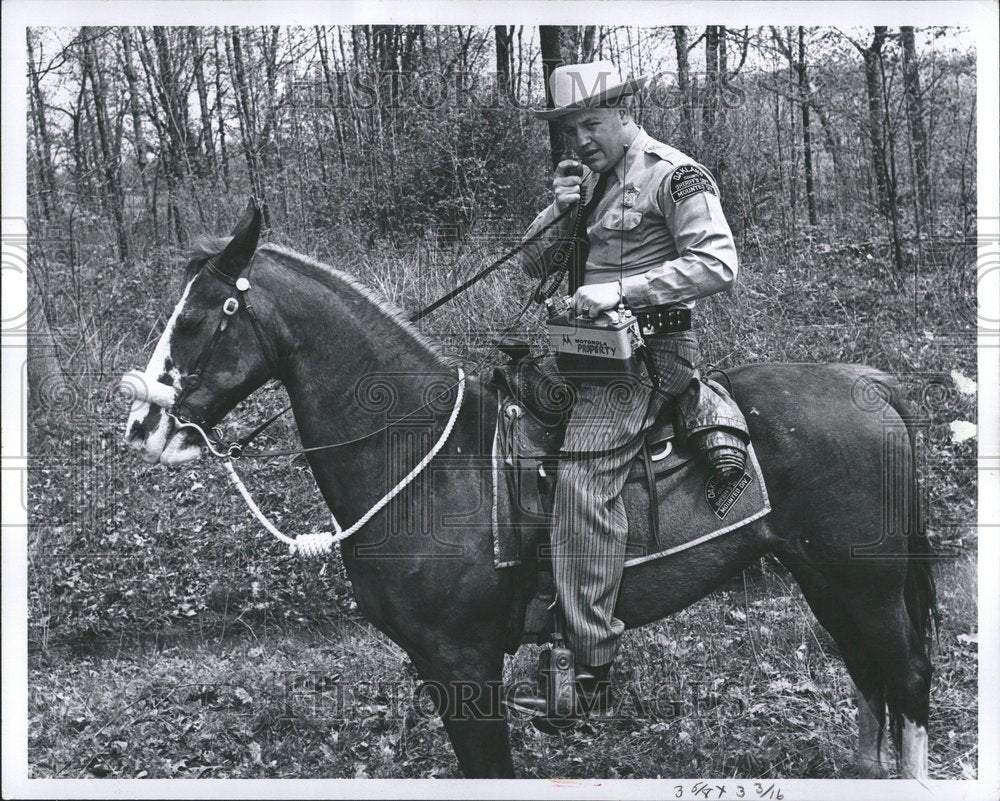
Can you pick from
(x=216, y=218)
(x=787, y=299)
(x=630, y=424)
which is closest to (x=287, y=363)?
(x=630, y=424)

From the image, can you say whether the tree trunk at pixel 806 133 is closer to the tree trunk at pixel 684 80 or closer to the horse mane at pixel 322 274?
the tree trunk at pixel 684 80

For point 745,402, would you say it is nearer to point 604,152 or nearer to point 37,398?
point 604,152

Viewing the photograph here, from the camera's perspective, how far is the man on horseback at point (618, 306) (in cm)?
412

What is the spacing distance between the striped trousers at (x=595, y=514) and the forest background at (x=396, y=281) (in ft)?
5.17

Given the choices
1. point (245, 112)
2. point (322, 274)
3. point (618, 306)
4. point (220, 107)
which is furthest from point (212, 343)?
point (220, 107)

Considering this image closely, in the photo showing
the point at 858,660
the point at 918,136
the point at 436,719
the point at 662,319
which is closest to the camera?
the point at 662,319

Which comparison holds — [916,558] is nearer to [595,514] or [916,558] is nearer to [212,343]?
[595,514]

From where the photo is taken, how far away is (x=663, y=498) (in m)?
4.33

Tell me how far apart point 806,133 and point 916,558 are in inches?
107

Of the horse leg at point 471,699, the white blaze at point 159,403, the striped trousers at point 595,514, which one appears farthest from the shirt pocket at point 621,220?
the horse leg at point 471,699

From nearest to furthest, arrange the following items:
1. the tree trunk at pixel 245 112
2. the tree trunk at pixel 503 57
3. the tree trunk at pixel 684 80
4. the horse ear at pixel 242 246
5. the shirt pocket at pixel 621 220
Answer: the horse ear at pixel 242 246
the shirt pocket at pixel 621 220
the tree trunk at pixel 503 57
the tree trunk at pixel 684 80
the tree trunk at pixel 245 112

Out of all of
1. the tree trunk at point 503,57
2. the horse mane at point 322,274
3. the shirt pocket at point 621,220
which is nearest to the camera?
the horse mane at point 322,274

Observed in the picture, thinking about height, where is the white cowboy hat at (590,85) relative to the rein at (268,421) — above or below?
above

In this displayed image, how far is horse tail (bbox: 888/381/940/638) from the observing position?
4508mm
